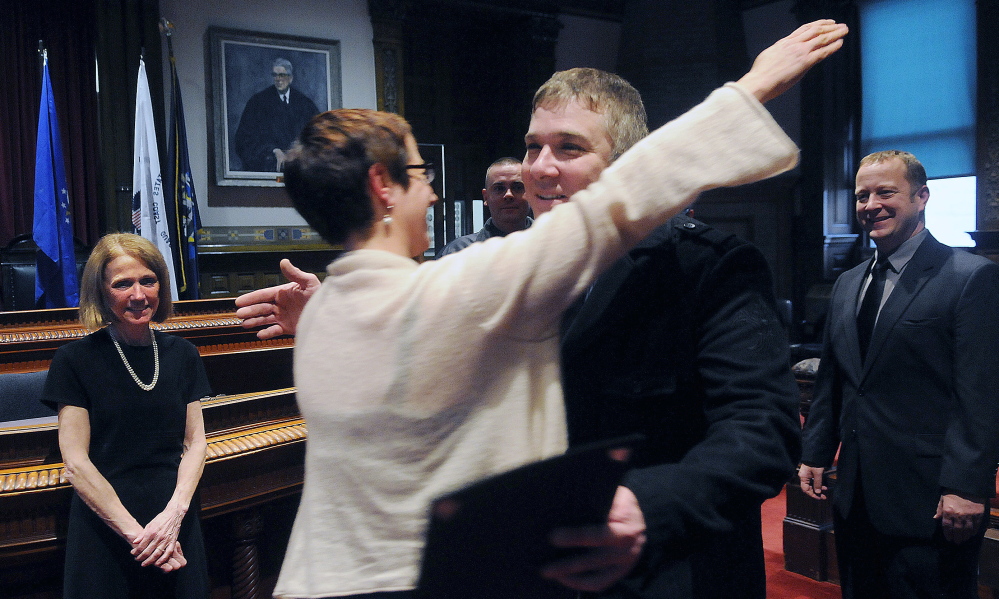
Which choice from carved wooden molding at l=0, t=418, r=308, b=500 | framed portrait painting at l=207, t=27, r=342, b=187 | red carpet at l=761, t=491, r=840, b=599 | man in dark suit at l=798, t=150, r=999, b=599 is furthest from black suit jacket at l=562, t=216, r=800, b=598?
framed portrait painting at l=207, t=27, r=342, b=187

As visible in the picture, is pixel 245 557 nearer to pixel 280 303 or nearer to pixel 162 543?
pixel 162 543

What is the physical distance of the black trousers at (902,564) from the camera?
2.11 meters

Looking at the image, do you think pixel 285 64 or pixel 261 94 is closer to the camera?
pixel 261 94

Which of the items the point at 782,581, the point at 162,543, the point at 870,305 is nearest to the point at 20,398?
the point at 162,543

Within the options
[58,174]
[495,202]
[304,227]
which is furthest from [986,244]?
[58,174]

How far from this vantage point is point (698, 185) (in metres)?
0.80

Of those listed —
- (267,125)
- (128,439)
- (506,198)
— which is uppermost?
(267,125)

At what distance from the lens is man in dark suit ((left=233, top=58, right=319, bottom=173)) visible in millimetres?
7312

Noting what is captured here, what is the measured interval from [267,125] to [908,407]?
6.56m

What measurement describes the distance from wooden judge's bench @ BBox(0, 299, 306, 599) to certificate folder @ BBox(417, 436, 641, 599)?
176cm

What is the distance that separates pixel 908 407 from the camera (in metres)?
2.23

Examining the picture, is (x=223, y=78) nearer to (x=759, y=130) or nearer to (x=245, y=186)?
(x=245, y=186)

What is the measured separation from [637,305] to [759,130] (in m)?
0.31

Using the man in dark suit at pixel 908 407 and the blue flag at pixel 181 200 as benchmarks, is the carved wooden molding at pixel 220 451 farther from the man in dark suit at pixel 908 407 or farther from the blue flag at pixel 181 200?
the blue flag at pixel 181 200
